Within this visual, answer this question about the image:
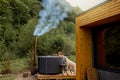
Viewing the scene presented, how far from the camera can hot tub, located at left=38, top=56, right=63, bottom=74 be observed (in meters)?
7.98

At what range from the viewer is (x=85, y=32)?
6.27 meters

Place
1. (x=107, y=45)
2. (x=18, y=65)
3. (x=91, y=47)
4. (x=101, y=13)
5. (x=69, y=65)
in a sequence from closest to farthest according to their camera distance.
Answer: (x=101, y=13)
(x=107, y=45)
(x=91, y=47)
(x=69, y=65)
(x=18, y=65)

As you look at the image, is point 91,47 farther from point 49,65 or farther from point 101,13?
point 49,65

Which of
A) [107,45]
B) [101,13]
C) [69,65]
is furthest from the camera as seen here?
[69,65]

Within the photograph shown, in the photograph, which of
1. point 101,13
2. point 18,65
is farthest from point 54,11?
point 101,13

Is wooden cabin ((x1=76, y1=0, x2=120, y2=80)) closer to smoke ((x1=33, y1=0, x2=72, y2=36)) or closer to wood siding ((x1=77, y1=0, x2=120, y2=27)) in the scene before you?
wood siding ((x1=77, y1=0, x2=120, y2=27))

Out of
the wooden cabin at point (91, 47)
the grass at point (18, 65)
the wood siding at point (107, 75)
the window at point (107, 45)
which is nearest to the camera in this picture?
the wood siding at point (107, 75)

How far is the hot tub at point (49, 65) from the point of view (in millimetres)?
7977

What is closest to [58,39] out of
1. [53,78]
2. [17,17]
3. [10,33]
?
[10,33]

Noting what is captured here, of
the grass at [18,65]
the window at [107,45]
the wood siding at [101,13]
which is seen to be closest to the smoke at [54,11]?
the grass at [18,65]

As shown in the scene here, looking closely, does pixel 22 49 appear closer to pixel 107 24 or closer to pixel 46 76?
pixel 46 76

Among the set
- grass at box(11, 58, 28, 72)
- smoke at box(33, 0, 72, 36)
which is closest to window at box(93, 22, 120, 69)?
grass at box(11, 58, 28, 72)

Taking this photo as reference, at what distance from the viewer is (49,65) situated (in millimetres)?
7988

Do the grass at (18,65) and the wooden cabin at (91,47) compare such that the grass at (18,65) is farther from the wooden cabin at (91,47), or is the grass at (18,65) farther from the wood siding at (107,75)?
the wood siding at (107,75)
